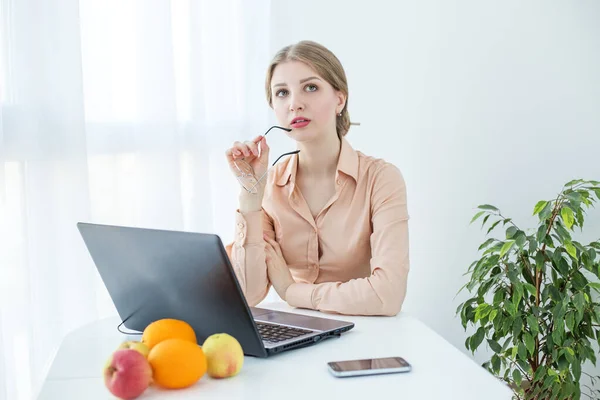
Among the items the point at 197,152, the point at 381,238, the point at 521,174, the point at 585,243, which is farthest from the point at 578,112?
the point at 197,152

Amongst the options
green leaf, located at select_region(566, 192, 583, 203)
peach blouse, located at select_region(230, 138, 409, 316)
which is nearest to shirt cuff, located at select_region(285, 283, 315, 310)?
peach blouse, located at select_region(230, 138, 409, 316)

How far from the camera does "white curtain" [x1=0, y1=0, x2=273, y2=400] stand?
91.0 inches

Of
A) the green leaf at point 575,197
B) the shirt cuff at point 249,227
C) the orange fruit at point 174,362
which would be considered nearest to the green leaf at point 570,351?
the green leaf at point 575,197

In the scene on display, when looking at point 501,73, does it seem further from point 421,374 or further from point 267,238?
point 421,374

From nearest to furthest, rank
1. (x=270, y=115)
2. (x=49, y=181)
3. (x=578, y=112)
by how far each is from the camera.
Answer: (x=49, y=181), (x=578, y=112), (x=270, y=115)

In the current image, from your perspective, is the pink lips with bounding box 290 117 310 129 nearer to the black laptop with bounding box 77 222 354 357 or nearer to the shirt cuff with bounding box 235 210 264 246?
the shirt cuff with bounding box 235 210 264 246

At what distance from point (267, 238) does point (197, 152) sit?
0.90 metres

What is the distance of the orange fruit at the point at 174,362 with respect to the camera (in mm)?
1028

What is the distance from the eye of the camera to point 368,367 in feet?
3.68

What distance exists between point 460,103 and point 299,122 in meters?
1.09

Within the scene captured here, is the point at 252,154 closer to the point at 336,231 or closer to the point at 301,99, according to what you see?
the point at 301,99

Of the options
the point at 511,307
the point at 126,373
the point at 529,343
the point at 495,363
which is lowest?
the point at 495,363

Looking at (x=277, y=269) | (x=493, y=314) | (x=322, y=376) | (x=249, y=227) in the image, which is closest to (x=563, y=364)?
(x=493, y=314)

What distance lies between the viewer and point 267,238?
1.95m
